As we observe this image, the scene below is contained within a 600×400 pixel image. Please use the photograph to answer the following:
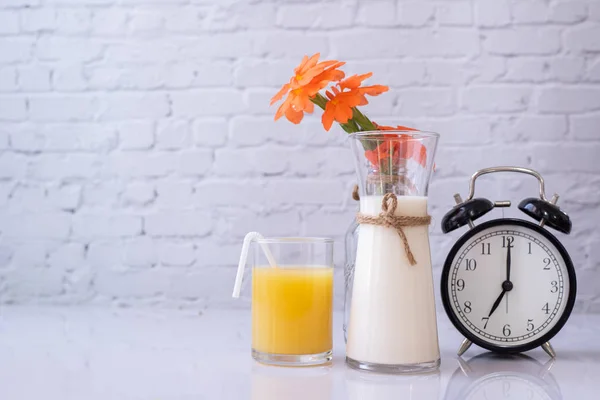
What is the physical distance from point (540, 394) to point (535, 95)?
3.57ft

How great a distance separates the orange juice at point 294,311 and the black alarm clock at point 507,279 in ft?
0.71

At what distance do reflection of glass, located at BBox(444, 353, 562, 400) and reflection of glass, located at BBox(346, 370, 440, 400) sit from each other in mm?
26

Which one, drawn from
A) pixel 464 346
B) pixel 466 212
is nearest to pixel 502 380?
pixel 464 346

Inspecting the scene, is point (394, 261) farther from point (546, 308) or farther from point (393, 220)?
point (546, 308)

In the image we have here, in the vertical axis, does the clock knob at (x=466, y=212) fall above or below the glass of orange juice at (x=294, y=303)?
above

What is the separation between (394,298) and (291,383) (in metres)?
0.19

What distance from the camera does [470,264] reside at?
1.10 meters

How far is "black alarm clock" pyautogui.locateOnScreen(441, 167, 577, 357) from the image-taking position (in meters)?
1.07

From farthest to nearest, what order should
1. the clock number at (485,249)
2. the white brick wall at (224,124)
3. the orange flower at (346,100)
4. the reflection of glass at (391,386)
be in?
the white brick wall at (224,124) → the clock number at (485,249) → the orange flower at (346,100) → the reflection of glass at (391,386)

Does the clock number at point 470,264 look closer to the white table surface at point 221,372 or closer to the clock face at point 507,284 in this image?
the clock face at point 507,284

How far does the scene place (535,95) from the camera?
1.78 metres

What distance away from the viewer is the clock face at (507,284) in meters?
1.07

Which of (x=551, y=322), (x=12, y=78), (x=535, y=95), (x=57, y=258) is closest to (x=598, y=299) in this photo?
(x=535, y=95)

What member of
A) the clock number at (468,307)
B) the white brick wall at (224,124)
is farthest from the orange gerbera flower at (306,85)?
the white brick wall at (224,124)
